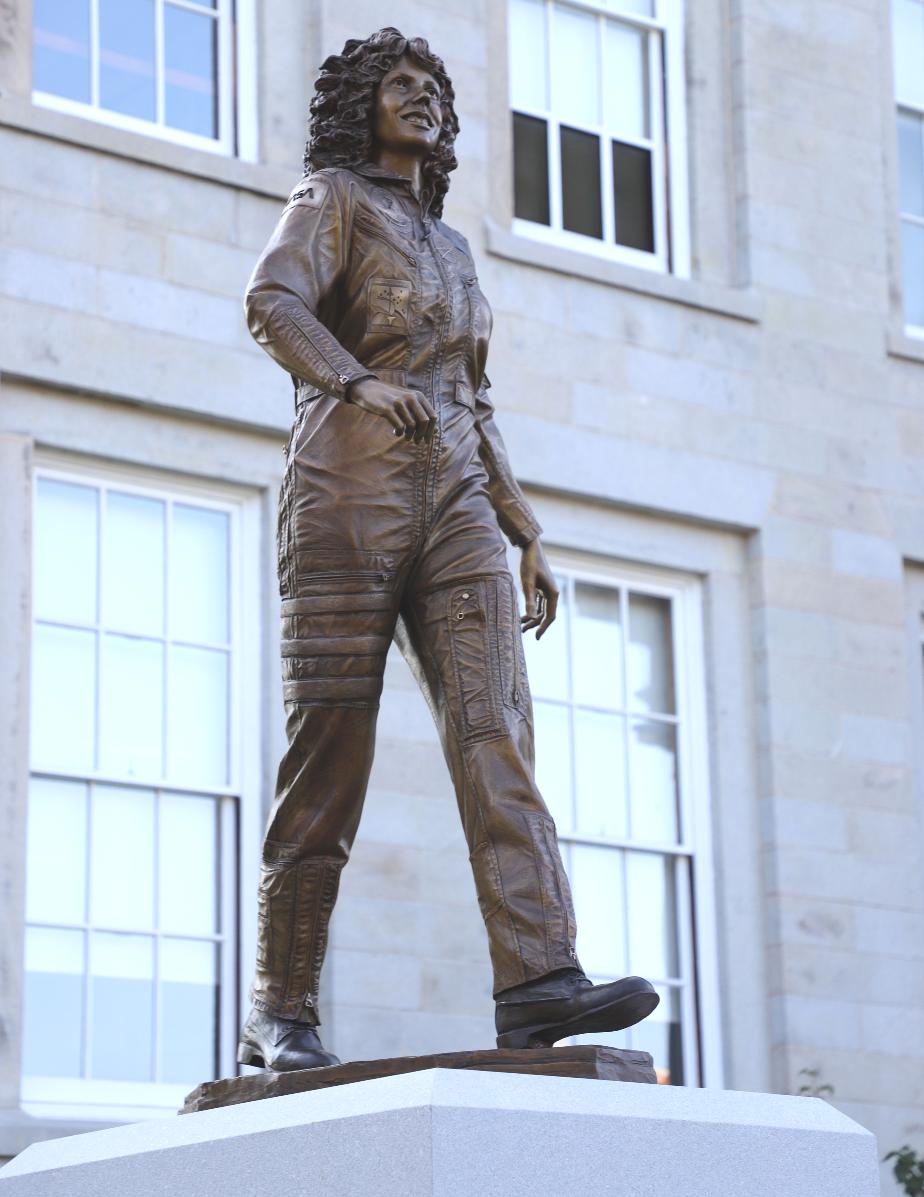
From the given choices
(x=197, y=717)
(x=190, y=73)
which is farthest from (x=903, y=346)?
(x=197, y=717)

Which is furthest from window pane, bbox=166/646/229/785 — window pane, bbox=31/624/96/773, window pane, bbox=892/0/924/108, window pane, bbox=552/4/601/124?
window pane, bbox=892/0/924/108

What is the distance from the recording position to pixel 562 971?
5.92 metres

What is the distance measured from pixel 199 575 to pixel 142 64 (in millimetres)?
2339

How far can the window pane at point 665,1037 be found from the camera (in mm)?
12211

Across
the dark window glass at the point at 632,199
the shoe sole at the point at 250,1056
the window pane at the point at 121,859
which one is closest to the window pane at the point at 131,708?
the window pane at the point at 121,859

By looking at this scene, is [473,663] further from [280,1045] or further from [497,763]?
[280,1045]

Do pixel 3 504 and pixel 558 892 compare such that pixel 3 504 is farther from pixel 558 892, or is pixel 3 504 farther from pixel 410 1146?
pixel 410 1146

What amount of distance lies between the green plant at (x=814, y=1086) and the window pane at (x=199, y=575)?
134 inches

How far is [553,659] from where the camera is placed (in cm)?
1247

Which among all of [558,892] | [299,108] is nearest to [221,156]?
[299,108]

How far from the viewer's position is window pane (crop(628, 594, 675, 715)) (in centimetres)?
1275

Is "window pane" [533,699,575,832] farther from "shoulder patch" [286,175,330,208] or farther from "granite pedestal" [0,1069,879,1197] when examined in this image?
"granite pedestal" [0,1069,879,1197]

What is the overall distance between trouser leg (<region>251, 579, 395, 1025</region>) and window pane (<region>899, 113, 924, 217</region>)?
29.4 ft

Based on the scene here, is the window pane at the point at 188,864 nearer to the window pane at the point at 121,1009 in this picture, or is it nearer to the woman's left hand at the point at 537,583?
the window pane at the point at 121,1009
